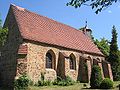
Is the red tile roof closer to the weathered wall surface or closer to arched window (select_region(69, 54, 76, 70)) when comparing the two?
the weathered wall surface

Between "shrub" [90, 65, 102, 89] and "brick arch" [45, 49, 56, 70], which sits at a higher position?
"brick arch" [45, 49, 56, 70]

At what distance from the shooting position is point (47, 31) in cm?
2661

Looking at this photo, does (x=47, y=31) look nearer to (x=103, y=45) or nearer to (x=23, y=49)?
(x=23, y=49)

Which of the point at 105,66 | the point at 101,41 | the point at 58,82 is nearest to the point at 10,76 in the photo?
the point at 58,82

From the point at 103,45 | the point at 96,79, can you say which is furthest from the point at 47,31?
the point at 103,45

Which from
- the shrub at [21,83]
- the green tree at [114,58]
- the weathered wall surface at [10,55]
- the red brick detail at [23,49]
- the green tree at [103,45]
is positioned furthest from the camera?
the green tree at [103,45]

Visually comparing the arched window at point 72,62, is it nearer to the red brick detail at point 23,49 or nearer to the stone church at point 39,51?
the stone church at point 39,51

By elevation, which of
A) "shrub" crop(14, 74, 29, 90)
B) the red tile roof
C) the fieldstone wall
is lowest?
"shrub" crop(14, 74, 29, 90)

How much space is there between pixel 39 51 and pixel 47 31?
4.19 meters

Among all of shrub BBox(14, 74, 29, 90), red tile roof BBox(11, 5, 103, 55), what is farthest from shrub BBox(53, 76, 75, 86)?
shrub BBox(14, 74, 29, 90)

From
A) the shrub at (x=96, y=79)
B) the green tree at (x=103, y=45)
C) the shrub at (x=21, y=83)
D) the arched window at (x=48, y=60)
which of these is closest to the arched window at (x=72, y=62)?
the arched window at (x=48, y=60)

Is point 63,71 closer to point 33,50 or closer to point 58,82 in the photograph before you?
point 58,82

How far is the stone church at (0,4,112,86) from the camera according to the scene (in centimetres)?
2188

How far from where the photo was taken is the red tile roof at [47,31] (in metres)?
23.5
